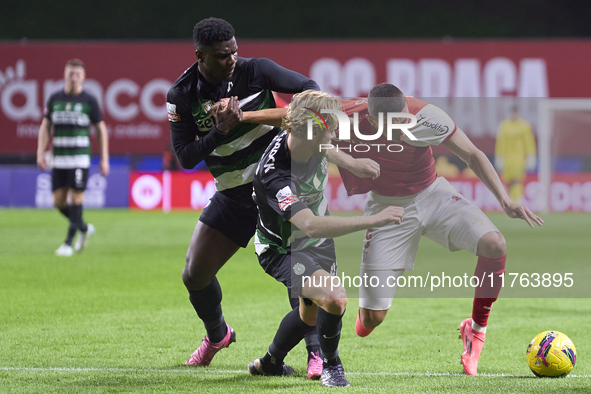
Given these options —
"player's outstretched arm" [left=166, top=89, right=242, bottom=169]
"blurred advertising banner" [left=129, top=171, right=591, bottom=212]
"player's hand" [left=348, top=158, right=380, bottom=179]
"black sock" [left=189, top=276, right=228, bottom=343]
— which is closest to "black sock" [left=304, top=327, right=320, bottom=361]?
"black sock" [left=189, top=276, right=228, bottom=343]

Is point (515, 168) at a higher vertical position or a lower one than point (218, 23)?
lower

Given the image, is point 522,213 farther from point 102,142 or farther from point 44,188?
point 44,188

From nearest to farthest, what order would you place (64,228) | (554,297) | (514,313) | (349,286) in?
(349,286)
(514,313)
(554,297)
(64,228)

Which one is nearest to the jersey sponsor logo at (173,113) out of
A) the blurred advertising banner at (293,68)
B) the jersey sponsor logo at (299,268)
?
the jersey sponsor logo at (299,268)

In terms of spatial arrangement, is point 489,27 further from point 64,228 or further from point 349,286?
point 349,286

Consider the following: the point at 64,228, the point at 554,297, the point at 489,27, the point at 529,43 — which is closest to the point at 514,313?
the point at 554,297

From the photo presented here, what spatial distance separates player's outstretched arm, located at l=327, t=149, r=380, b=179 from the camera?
12.4 ft

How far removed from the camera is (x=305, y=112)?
11.9ft

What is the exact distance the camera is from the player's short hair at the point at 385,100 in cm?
388

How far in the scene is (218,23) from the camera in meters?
3.82

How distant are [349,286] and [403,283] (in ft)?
0.95

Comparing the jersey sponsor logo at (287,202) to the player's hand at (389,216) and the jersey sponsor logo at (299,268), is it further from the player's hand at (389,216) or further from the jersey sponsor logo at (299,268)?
the player's hand at (389,216)

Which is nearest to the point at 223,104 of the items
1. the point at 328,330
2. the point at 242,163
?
the point at 242,163

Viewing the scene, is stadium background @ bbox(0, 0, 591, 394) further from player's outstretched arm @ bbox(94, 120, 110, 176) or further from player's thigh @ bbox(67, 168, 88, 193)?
player's outstretched arm @ bbox(94, 120, 110, 176)
